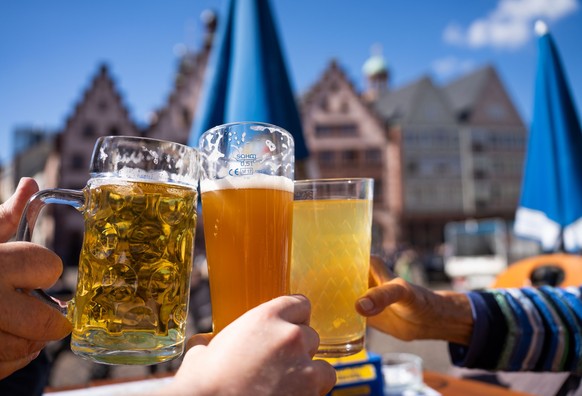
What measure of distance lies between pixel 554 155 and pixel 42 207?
4147 mm

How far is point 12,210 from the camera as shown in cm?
91

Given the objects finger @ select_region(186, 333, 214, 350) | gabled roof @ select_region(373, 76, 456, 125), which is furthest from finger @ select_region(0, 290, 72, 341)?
gabled roof @ select_region(373, 76, 456, 125)

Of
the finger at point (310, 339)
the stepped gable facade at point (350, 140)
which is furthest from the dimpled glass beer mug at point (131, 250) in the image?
the stepped gable facade at point (350, 140)

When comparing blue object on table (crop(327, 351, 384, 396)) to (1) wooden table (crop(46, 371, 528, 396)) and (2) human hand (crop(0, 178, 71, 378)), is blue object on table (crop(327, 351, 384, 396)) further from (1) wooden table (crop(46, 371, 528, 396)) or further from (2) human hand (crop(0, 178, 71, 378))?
(2) human hand (crop(0, 178, 71, 378))

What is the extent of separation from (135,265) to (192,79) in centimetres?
2994

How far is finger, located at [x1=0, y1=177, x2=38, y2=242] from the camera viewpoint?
2.99 feet

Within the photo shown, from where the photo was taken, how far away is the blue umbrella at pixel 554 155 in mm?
3943

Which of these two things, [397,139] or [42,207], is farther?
[397,139]

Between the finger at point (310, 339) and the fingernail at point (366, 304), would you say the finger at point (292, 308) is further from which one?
the fingernail at point (366, 304)

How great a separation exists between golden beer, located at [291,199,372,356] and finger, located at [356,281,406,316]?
0.03 meters

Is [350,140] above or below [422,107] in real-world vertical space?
below

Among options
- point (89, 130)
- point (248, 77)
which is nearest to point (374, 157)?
point (89, 130)

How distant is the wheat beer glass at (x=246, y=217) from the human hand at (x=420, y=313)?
1.31 ft

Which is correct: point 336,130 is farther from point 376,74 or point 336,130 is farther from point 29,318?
point 29,318
